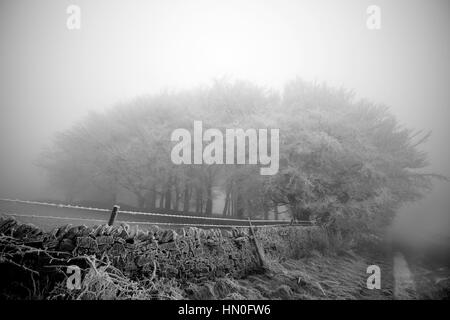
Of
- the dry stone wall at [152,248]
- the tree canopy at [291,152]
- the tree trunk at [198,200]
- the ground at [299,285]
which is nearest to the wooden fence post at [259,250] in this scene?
the dry stone wall at [152,248]

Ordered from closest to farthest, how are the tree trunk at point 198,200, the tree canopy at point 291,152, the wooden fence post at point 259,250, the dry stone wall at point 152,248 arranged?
the dry stone wall at point 152,248, the wooden fence post at point 259,250, the tree canopy at point 291,152, the tree trunk at point 198,200

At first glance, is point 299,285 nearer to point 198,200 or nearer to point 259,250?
point 259,250

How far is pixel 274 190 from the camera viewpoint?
43.0 ft

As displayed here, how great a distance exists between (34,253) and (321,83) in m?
21.3

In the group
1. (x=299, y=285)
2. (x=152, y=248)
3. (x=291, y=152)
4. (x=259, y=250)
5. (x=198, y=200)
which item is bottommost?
(x=198, y=200)

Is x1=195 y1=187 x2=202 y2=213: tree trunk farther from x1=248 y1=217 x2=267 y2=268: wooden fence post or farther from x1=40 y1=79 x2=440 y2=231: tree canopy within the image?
x1=248 y1=217 x2=267 y2=268: wooden fence post

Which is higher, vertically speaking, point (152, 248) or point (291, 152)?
point (291, 152)

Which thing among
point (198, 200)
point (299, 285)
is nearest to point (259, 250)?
point (299, 285)

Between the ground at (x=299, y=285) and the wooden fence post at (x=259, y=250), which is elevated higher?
the wooden fence post at (x=259, y=250)

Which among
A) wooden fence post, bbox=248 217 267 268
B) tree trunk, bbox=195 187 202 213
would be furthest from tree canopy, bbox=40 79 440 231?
wooden fence post, bbox=248 217 267 268

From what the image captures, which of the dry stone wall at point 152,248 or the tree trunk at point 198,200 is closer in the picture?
the dry stone wall at point 152,248

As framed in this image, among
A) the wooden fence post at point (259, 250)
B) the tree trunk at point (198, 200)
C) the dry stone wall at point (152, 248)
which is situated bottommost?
the tree trunk at point (198, 200)

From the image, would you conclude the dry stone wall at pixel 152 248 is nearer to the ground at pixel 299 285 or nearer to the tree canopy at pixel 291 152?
the ground at pixel 299 285
